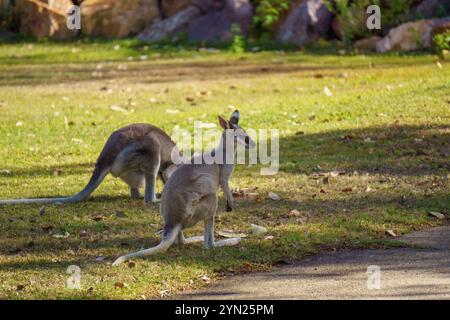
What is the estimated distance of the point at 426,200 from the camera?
934cm

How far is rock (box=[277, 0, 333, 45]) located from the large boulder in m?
4.21

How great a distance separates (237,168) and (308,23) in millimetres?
8261

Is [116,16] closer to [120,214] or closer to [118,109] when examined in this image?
[118,109]

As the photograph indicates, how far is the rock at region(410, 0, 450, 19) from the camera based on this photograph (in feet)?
58.9

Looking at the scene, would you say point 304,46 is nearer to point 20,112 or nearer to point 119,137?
point 20,112

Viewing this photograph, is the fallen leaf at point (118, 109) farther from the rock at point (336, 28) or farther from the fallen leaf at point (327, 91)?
the rock at point (336, 28)

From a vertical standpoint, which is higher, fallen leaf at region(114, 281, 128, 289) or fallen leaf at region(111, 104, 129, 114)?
fallen leaf at region(111, 104, 129, 114)

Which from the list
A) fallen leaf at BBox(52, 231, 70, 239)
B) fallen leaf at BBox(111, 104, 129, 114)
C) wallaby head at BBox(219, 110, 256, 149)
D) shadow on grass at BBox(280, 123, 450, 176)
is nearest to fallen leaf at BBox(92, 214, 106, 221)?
fallen leaf at BBox(52, 231, 70, 239)

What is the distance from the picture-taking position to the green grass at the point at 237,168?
764 centimetres

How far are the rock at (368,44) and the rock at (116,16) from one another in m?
4.34

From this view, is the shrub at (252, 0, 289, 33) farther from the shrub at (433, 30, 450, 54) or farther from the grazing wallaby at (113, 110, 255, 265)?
the grazing wallaby at (113, 110, 255, 265)

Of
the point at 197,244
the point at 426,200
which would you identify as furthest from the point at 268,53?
the point at 197,244

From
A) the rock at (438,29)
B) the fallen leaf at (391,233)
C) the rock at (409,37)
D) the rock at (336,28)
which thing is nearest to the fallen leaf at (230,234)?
the fallen leaf at (391,233)

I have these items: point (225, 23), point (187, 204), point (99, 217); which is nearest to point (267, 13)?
point (225, 23)
